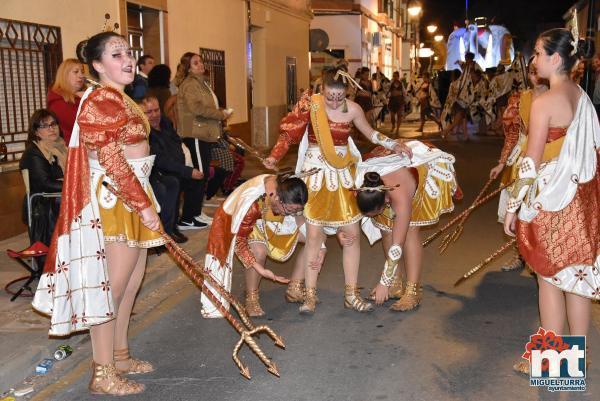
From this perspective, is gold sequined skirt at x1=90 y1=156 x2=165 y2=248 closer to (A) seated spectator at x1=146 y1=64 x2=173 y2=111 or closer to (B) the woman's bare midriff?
(B) the woman's bare midriff

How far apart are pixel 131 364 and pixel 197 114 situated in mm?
4760

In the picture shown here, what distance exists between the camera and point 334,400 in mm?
4102

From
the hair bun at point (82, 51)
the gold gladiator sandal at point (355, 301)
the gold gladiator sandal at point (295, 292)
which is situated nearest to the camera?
the hair bun at point (82, 51)

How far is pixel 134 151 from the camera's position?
159 inches

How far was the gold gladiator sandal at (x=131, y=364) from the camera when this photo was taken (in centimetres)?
444

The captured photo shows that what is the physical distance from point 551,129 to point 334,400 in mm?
1923

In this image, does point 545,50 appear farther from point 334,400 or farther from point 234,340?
point 234,340

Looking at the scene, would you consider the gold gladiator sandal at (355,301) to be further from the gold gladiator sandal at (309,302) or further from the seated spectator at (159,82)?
the seated spectator at (159,82)

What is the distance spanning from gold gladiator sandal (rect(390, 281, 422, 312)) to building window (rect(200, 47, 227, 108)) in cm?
822

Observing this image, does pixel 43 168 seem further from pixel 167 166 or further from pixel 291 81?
pixel 291 81

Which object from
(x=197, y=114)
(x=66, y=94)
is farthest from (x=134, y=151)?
(x=197, y=114)

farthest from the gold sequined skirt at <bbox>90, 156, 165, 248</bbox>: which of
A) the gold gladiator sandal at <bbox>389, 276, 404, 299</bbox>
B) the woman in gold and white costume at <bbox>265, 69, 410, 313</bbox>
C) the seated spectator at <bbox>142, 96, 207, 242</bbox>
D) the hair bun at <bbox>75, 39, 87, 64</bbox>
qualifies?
the seated spectator at <bbox>142, 96, 207, 242</bbox>

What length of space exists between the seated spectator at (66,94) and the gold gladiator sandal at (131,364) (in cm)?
310

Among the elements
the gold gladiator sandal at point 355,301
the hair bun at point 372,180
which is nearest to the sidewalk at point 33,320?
the gold gladiator sandal at point 355,301
